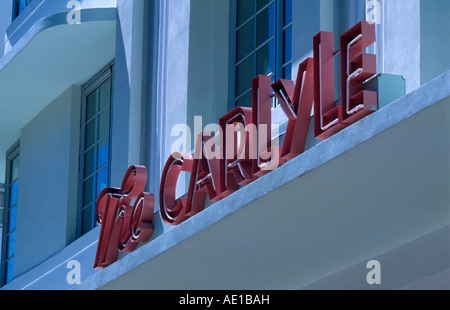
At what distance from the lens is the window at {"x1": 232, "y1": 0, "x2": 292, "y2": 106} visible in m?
11.1

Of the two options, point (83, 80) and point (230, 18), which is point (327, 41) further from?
point (83, 80)

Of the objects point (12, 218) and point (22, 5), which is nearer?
point (12, 218)

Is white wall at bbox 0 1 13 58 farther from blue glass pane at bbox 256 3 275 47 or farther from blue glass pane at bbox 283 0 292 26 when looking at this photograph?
blue glass pane at bbox 283 0 292 26

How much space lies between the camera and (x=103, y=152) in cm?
1462

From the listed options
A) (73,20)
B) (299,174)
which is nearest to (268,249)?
(299,174)

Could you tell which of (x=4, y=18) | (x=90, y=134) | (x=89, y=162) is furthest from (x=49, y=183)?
(x=4, y=18)

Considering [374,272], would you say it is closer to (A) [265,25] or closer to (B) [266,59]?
(B) [266,59]

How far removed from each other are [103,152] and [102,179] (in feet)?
1.27

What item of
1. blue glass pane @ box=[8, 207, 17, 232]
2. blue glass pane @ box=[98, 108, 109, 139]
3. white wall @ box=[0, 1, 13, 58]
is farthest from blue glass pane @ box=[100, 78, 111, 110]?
white wall @ box=[0, 1, 13, 58]

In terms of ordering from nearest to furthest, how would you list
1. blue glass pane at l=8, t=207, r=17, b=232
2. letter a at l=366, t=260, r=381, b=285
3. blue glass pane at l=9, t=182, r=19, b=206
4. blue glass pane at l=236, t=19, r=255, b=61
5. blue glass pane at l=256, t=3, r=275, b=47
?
letter a at l=366, t=260, r=381, b=285
blue glass pane at l=256, t=3, r=275, b=47
blue glass pane at l=236, t=19, r=255, b=61
blue glass pane at l=8, t=207, r=17, b=232
blue glass pane at l=9, t=182, r=19, b=206

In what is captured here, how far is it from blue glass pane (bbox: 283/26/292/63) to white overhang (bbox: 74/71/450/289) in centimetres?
215

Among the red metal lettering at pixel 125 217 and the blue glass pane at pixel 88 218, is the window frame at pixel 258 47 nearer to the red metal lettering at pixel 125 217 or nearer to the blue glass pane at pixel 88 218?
the red metal lettering at pixel 125 217

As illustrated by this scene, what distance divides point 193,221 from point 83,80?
6908 millimetres

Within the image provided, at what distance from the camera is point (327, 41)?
814 cm
